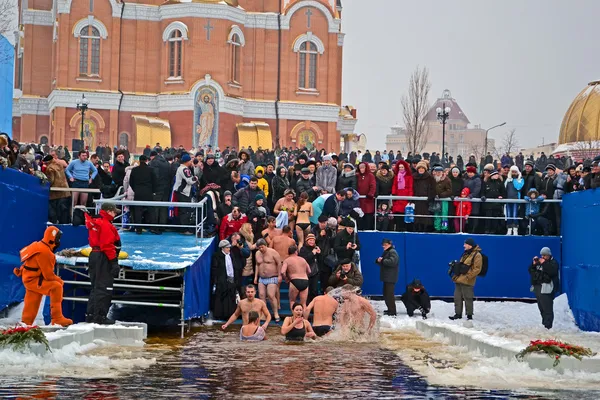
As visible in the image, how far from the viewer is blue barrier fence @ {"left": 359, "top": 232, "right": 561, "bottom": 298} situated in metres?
26.7

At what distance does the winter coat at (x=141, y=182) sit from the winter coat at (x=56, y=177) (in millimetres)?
2339

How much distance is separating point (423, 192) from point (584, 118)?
56419mm

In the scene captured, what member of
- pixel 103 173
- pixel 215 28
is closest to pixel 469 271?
pixel 103 173

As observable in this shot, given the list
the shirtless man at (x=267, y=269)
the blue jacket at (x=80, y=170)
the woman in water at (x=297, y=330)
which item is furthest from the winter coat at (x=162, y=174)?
the woman in water at (x=297, y=330)

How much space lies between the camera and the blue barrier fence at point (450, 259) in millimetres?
26688

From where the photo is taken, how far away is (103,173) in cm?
2562

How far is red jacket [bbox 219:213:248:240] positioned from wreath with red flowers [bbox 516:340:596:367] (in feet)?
31.4

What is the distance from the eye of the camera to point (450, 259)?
87.9ft

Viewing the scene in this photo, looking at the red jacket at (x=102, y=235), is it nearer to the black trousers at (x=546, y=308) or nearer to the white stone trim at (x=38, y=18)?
the black trousers at (x=546, y=308)

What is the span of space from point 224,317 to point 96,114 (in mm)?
41085

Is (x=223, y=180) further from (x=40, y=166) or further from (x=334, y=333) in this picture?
(x=334, y=333)

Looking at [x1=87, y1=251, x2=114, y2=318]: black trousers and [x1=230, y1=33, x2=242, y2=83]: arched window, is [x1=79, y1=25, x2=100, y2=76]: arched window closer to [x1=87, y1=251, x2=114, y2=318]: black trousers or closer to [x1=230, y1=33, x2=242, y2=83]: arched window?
[x1=230, y1=33, x2=242, y2=83]: arched window

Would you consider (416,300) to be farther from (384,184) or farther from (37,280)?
(37,280)

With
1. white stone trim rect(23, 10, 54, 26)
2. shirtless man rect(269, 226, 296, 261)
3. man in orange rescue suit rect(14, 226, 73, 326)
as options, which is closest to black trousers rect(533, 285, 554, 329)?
shirtless man rect(269, 226, 296, 261)
